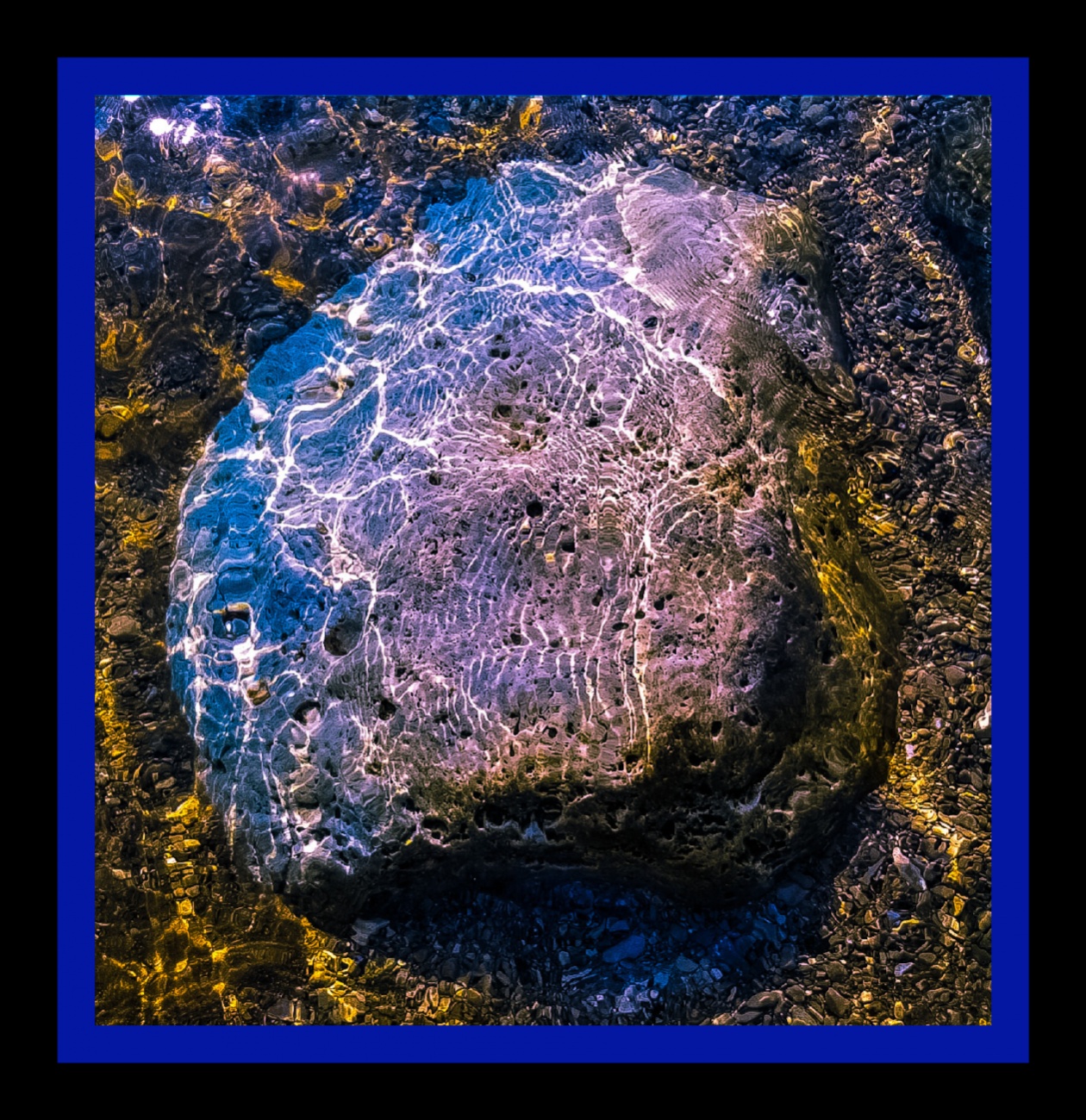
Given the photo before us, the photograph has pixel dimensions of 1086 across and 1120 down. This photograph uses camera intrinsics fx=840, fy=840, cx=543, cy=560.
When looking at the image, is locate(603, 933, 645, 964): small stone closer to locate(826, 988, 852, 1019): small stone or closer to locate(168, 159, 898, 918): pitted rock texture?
locate(168, 159, 898, 918): pitted rock texture

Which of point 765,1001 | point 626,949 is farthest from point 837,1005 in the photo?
point 626,949

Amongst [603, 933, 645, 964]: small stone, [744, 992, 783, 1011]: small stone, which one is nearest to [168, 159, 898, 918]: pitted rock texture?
[603, 933, 645, 964]: small stone

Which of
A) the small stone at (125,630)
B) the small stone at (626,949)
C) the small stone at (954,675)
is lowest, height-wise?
the small stone at (626,949)

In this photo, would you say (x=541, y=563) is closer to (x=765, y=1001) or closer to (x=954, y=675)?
(x=954, y=675)

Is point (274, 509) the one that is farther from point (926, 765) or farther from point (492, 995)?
point (926, 765)

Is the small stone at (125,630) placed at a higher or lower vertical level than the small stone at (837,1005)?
higher

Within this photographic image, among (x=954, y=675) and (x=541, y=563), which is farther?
(x=954, y=675)

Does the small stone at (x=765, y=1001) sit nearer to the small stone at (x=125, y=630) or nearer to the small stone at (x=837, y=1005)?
the small stone at (x=837, y=1005)

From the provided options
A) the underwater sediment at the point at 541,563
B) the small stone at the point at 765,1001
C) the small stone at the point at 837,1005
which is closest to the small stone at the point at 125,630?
the underwater sediment at the point at 541,563

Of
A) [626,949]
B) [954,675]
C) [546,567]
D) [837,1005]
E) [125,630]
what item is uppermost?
[546,567]
